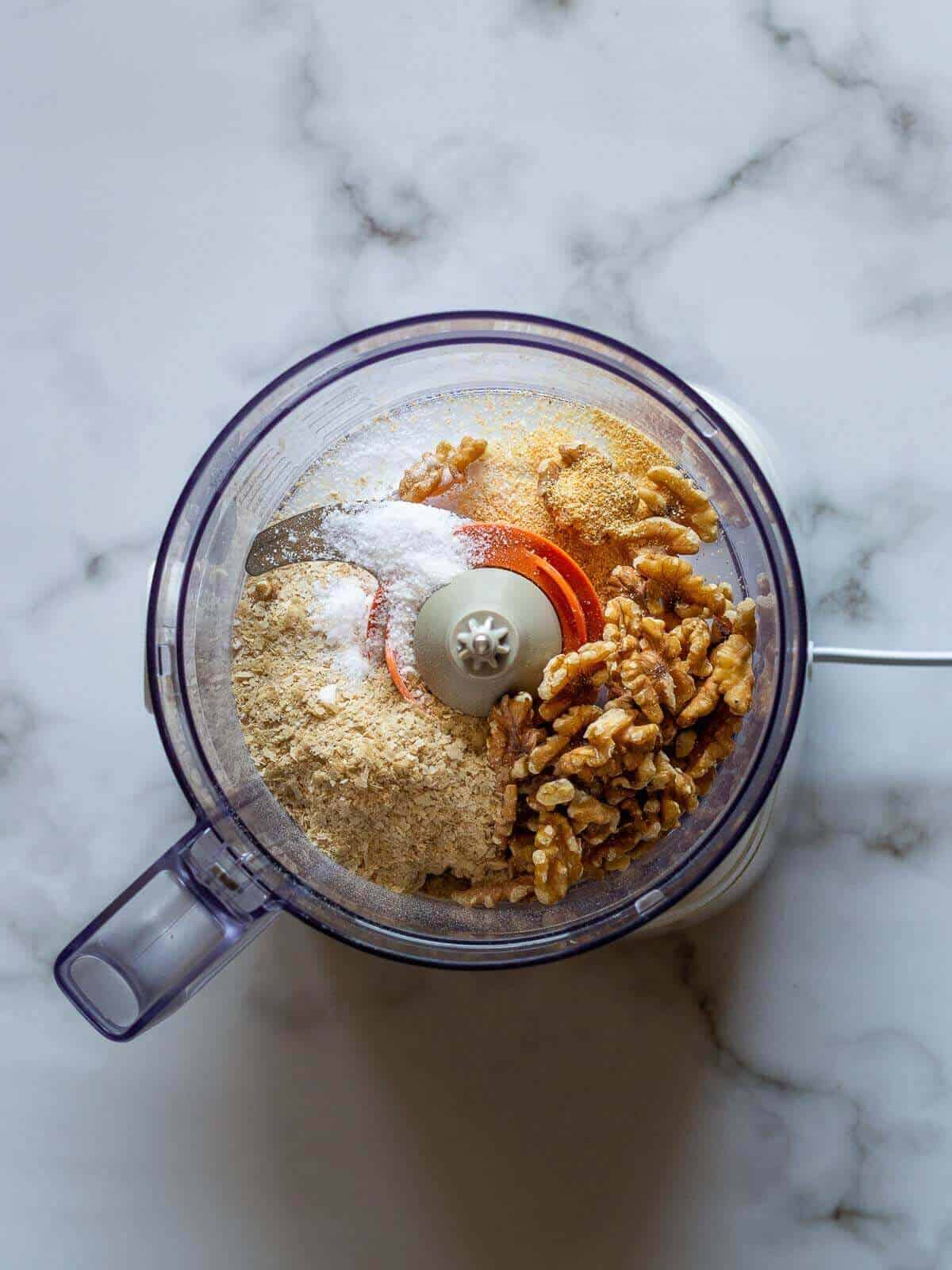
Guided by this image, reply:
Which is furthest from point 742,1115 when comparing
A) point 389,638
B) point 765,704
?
point 389,638

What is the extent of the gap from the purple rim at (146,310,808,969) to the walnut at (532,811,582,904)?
0.04 metres

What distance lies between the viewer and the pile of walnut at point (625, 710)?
29.2 inches

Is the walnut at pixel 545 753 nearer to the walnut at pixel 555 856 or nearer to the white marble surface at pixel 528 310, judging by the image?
the walnut at pixel 555 856

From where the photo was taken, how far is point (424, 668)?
2.54 ft

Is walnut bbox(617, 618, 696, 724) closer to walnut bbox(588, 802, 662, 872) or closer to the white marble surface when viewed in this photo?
walnut bbox(588, 802, 662, 872)

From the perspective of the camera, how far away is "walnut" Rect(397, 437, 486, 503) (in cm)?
81

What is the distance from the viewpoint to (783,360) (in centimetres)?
97

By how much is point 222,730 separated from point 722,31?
67 cm

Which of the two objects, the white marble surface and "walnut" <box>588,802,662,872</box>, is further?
the white marble surface

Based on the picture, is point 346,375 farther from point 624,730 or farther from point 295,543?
point 624,730

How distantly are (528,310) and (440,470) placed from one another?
0.75 feet

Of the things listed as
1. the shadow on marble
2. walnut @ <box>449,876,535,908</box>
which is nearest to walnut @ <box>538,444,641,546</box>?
walnut @ <box>449,876,535,908</box>

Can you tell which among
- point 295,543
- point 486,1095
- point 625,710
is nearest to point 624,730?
point 625,710

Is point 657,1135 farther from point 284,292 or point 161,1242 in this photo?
point 284,292
